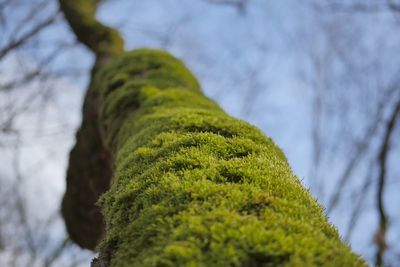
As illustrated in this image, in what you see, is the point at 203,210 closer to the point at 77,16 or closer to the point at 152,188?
the point at 152,188

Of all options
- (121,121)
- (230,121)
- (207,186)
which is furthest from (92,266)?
(121,121)

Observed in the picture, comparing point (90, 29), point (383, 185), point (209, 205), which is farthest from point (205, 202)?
point (383, 185)

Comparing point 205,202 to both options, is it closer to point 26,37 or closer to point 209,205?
point 209,205

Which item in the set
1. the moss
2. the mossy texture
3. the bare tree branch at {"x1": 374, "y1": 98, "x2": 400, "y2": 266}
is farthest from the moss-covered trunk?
the bare tree branch at {"x1": 374, "y1": 98, "x2": 400, "y2": 266}

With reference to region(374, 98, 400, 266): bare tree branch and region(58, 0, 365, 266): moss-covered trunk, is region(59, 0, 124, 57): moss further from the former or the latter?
region(374, 98, 400, 266): bare tree branch

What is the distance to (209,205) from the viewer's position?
1731 millimetres

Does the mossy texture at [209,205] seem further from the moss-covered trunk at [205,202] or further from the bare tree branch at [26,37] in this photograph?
the bare tree branch at [26,37]

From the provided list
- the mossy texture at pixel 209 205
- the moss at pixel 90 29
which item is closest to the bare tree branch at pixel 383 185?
the moss at pixel 90 29

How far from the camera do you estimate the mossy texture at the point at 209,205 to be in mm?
1432

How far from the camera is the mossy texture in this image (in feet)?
4.70

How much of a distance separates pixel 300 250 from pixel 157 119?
223 centimetres

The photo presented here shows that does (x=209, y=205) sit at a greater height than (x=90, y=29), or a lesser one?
lesser

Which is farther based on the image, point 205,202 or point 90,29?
point 90,29

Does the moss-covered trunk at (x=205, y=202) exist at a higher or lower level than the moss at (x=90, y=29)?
lower
